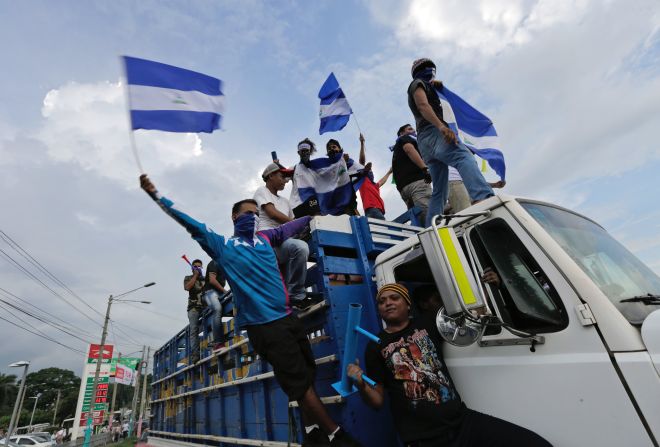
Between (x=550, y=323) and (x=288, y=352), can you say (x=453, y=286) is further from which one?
(x=288, y=352)

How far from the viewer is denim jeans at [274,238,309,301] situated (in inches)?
116

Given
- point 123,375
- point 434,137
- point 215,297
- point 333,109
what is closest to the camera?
point 434,137

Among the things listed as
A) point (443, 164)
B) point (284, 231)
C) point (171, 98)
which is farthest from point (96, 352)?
point (443, 164)

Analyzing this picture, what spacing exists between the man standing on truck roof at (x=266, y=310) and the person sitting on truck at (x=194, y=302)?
128 inches

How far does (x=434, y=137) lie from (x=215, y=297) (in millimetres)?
3606

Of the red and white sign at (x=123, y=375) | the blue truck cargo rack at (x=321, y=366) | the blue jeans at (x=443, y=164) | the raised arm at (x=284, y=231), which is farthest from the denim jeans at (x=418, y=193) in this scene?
the red and white sign at (x=123, y=375)

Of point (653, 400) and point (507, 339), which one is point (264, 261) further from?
point (653, 400)

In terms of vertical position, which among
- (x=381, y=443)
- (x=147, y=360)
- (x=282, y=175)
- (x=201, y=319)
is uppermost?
(x=147, y=360)

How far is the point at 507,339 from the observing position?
1.84 meters

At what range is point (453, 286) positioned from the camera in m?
1.62

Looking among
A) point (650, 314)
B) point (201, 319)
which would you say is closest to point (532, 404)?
point (650, 314)

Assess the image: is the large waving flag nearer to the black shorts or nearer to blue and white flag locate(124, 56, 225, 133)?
blue and white flag locate(124, 56, 225, 133)

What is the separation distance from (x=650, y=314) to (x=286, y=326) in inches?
73.1

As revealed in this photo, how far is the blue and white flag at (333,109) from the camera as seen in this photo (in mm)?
5852
